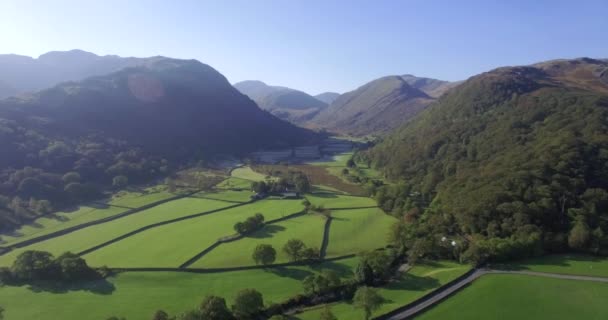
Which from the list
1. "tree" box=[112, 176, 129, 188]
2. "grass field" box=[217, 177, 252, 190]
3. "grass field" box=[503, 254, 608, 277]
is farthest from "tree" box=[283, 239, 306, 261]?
"tree" box=[112, 176, 129, 188]

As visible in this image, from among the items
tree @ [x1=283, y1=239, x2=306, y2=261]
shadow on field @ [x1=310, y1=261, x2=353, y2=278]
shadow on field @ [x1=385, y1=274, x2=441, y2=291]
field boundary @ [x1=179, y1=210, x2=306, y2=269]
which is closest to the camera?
shadow on field @ [x1=385, y1=274, x2=441, y2=291]

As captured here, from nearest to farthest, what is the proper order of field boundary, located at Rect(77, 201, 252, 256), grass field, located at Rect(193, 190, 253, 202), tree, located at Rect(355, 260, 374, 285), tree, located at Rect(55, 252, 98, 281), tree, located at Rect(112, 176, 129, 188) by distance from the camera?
tree, located at Rect(355, 260, 374, 285) → tree, located at Rect(55, 252, 98, 281) → field boundary, located at Rect(77, 201, 252, 256) → grass field, located at Rect(193, 190, 253, 202) → tree, located at Rect(112, 176, 129, 188)

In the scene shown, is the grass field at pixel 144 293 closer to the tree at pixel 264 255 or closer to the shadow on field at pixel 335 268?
the shadow on field at pixel 335 268

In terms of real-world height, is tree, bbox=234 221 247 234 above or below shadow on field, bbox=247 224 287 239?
above

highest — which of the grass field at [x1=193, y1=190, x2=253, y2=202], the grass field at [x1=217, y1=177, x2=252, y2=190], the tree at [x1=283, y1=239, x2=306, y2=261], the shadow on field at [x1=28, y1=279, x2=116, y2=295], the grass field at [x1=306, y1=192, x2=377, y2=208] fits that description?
the grass field at [x1=217, y1=177, x2=252, y2=190]

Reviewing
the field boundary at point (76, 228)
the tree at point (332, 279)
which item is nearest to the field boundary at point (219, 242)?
the tree at point (332, 279)

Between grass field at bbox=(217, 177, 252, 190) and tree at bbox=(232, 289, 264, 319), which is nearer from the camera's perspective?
tree at bbox=(232, 289, 264, 319)

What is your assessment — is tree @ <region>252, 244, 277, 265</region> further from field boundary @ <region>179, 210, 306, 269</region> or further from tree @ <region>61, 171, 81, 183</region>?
tree @ <region>61, 171, 81, 183</region>

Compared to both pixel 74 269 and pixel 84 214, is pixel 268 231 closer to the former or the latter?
pixel 74 269
